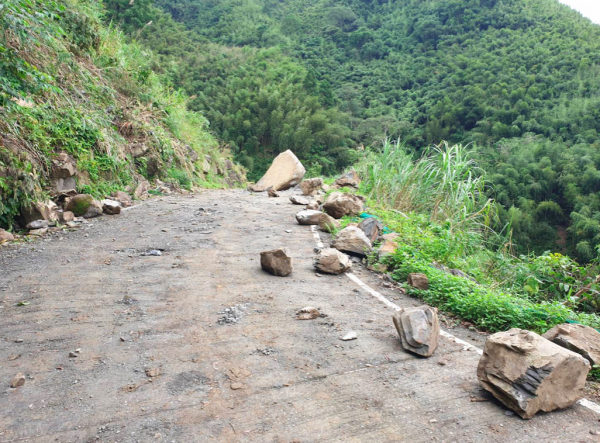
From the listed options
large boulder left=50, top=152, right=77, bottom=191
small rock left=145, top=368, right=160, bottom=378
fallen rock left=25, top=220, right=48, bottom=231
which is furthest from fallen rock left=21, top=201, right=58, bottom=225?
small rock left=145, top=368, right=160, bottom=378

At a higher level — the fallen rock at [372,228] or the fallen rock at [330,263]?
the fallen rock at [372,228]

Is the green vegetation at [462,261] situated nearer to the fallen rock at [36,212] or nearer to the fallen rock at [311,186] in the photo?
the fallen rock at [311,186]

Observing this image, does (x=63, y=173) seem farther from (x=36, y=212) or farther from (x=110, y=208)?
(x=36, y=212)

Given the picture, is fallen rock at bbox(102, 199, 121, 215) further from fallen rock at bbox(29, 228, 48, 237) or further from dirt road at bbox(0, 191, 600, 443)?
dirt road at bbox(0, 191, 600, 443)

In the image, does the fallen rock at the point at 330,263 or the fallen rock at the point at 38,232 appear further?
the fallen rock at the point at 38,232

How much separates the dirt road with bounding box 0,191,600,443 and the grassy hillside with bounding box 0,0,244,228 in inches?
71.1

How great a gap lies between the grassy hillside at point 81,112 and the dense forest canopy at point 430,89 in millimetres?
13021

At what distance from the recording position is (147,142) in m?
10.0

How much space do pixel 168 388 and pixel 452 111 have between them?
37147mm

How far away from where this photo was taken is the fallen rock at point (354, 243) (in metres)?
5.19

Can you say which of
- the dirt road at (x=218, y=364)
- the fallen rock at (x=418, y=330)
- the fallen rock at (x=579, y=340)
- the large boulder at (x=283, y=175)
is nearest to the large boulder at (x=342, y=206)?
the dirt road at (x=218, y=364)

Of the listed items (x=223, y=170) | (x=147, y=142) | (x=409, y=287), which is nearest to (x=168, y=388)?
(x=409, y=287)

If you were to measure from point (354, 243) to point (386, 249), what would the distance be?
414mm

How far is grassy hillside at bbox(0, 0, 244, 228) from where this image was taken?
4.73 meters
